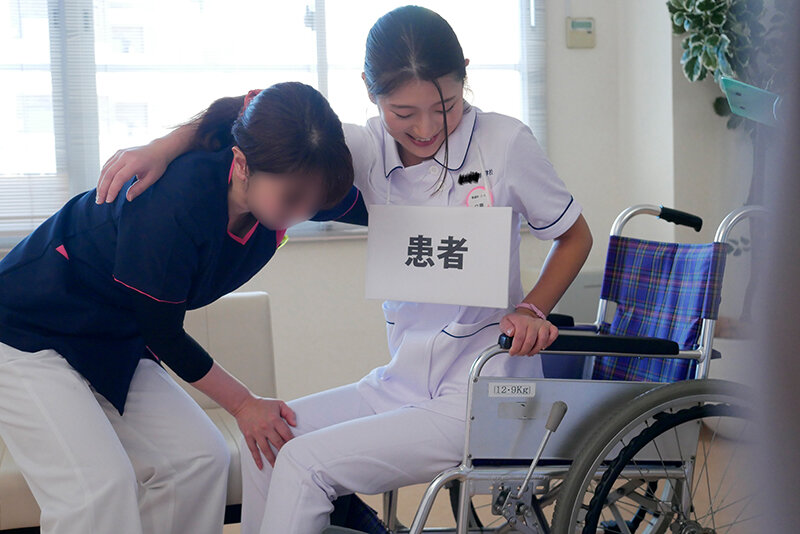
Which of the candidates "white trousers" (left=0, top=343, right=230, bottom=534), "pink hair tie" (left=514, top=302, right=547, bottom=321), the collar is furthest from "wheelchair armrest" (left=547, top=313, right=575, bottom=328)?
"white trousers" (left=0, top=343, right=230, bottom=534)

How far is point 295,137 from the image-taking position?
1.12 m

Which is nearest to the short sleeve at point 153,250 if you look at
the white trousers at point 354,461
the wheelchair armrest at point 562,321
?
the white trousers at point 354,461

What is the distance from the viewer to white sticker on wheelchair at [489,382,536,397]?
3.87ft

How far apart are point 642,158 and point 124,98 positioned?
7.43ft

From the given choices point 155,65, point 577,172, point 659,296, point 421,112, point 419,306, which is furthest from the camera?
point 577,172

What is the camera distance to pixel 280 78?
10.8 ft

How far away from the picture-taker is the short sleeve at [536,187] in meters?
1.30

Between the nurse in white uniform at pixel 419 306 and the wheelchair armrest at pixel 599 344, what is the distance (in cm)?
2

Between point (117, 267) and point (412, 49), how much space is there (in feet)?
1.86

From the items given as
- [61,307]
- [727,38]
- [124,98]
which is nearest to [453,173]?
[61,307]

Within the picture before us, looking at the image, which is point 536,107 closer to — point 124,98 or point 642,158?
point 642,158

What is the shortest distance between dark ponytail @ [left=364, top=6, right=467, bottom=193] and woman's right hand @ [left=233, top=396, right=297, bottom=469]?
58 centimetres

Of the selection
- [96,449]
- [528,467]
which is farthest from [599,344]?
[96,449]

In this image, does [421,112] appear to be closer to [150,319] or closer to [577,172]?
[150,319]
